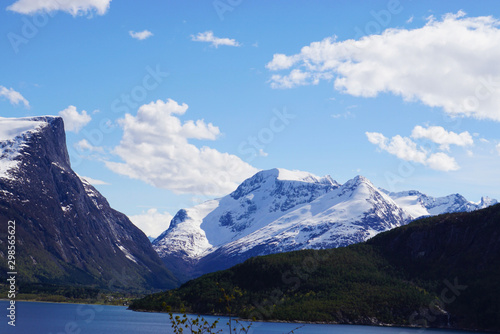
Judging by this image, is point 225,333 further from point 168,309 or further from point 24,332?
point 168,309

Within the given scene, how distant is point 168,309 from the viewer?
3097 cm

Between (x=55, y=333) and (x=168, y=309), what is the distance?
188 meters

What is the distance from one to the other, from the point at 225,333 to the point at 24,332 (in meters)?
71.2

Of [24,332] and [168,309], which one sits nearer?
[168,309]

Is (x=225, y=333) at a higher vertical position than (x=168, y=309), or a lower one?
lower

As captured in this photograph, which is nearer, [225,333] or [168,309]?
[168,309]

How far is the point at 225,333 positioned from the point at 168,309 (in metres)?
166

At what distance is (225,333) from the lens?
18988 cm

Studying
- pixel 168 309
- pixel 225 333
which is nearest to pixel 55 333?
pixel 225 333

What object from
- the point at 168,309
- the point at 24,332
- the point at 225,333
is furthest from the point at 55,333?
the point at 168,309

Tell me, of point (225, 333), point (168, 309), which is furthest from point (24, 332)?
point (168, 309)

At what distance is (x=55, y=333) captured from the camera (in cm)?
19988

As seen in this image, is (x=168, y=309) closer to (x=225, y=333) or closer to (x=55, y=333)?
(x=225, y=333)

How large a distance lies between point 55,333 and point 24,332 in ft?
34.0
